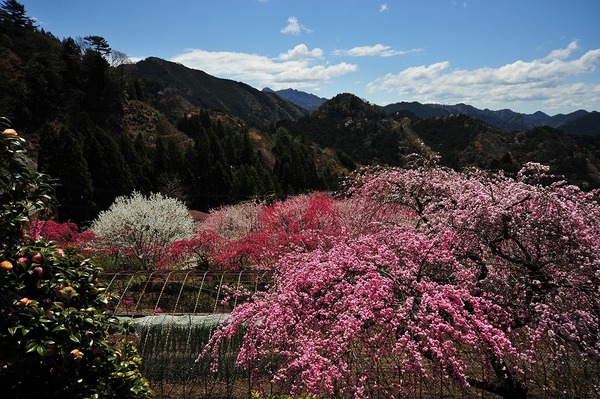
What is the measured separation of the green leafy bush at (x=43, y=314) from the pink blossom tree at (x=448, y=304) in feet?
4.44

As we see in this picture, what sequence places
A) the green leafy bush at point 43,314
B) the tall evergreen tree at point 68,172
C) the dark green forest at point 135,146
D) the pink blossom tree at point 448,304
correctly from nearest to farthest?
the green leafy bush at point 43,314 → the pink blossom tree at point 448,304 → the tall evergreen tree at point 68,172 → the dark green forest at point 135,146

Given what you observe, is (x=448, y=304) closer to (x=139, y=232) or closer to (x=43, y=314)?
(x=43, y=314)

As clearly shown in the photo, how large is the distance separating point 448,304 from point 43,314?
3.83m

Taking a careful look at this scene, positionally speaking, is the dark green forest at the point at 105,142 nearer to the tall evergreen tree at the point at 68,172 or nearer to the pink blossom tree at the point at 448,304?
the tall evergreen tree at the point at 68,172

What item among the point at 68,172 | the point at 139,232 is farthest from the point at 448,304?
the point at 68,172

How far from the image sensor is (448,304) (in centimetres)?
411

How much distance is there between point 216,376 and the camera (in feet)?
30.6

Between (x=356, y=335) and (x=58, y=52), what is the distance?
66.9 meters

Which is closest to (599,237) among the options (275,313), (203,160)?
(275,313)

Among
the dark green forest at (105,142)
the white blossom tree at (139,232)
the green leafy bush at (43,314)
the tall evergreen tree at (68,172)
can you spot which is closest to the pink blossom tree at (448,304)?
the green leafy bush at (43,314)

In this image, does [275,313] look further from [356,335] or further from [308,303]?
[356,335]

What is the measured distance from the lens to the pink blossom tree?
4.13 meters

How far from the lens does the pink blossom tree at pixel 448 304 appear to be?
13.6ft

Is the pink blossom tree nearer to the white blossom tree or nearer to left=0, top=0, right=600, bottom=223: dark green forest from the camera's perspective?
left=0, top=0, right=600, bottom=223: dark green forest
